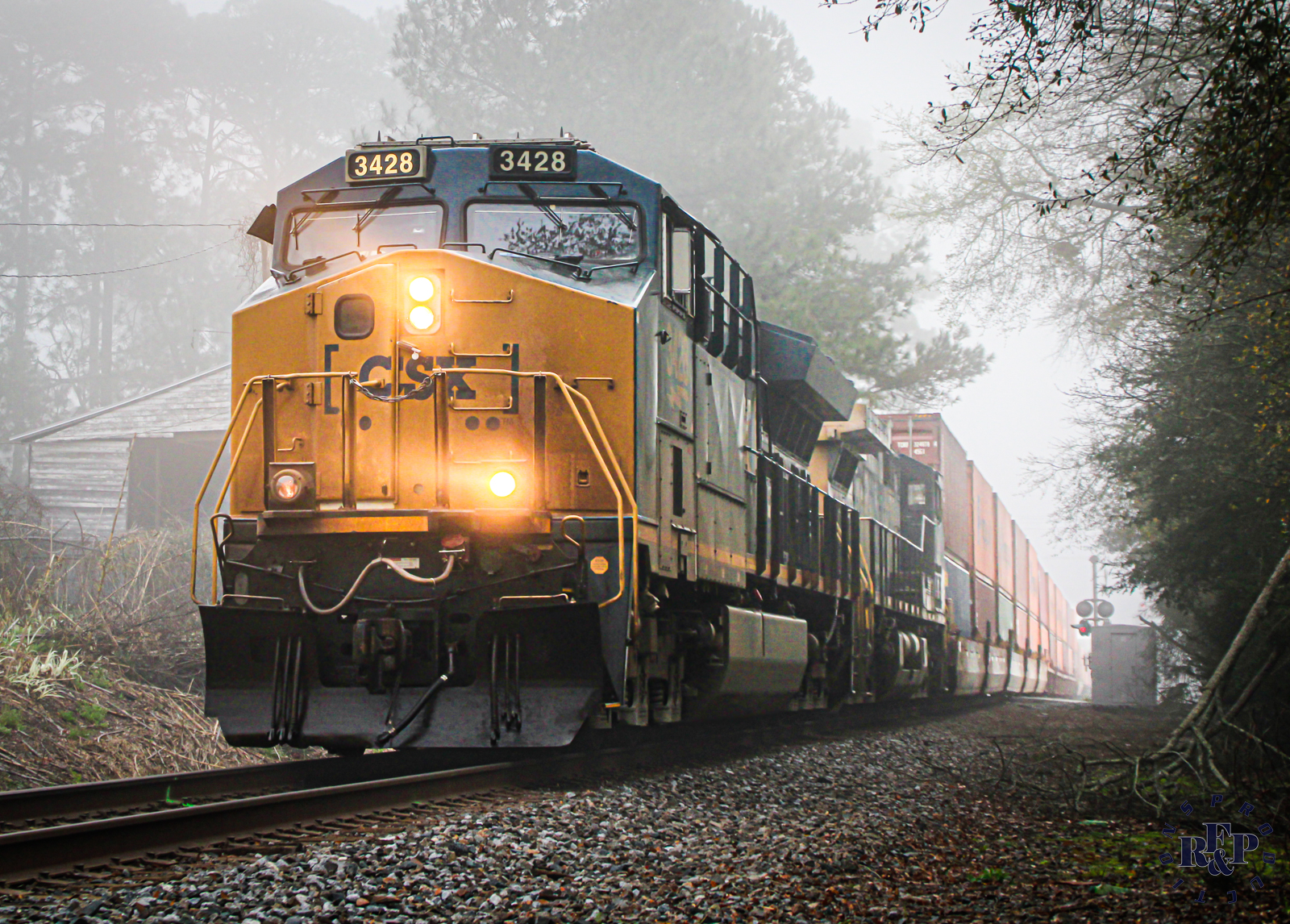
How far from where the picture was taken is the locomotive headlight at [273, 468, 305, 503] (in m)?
7.03

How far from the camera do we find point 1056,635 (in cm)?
4297

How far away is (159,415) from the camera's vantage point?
27188 millimetres

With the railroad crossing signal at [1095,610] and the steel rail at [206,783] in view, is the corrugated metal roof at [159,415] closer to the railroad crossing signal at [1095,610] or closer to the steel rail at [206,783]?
the steel rail at [206,783]

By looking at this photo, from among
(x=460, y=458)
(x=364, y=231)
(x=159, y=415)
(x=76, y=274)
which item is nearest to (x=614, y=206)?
(x=364, y=231)

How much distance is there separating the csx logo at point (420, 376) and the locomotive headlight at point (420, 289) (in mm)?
230

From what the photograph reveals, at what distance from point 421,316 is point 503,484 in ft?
3.59

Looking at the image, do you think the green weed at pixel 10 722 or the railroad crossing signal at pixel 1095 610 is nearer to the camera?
the green weed at pixel 10 722

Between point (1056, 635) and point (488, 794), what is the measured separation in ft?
130

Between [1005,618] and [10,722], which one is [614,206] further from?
[1005,618]

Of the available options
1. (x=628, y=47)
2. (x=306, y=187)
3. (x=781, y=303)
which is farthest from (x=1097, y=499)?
(x=306, y=187)

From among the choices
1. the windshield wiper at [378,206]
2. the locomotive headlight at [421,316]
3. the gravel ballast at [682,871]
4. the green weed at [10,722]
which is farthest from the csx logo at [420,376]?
the green weed at [10,722]

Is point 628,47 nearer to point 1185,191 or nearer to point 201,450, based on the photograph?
point 201,450

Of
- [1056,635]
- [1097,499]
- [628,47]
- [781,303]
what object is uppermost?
[628,47]

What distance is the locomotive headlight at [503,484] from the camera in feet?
22.7
